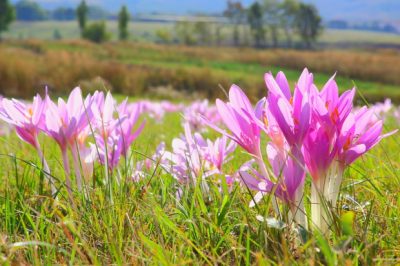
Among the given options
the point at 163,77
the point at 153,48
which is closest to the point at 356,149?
the point at 163,77

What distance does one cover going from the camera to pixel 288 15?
138500 mm

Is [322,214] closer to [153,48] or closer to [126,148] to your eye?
[126,148]

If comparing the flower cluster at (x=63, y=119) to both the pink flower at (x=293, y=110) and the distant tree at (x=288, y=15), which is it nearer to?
the pink flower at (x=293, y=110)

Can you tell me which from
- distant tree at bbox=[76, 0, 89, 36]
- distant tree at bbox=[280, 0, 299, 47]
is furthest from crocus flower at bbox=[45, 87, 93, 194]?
distant tree at bbox=[280, 0, 299, 47]

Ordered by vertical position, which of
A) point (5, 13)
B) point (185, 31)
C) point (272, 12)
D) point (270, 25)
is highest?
point (272, 12)

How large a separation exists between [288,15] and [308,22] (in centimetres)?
1194

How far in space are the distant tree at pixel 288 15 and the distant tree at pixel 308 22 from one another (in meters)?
2.29

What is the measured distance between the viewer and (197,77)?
3303 centimetres

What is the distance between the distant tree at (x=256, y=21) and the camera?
123806 millimetres

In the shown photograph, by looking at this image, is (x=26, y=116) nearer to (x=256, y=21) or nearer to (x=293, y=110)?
(x=293, y=110)

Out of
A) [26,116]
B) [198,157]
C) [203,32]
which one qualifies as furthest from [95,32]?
[26,116]

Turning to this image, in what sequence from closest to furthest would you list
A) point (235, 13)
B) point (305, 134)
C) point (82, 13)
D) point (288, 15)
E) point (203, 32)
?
point (305, 134)
point (82, 13)
point (203, 32)
point (288, 15)
point (235, 13)

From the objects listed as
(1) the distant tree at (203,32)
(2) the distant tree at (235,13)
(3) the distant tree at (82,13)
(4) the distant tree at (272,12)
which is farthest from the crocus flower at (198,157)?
(2) the distant tree at (235,13)

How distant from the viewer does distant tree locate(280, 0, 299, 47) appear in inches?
5207
